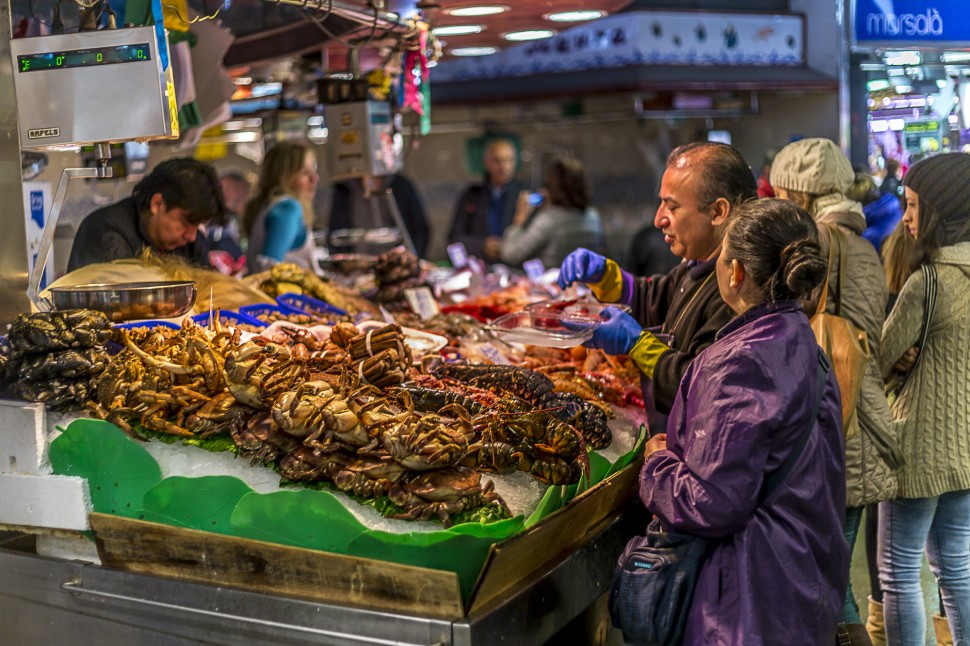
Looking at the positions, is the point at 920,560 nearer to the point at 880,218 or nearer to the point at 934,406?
the point at 934,406

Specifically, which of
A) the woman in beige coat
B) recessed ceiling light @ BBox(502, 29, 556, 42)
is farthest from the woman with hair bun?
recessed ceiling light @ BBox(502, 29, 556, 42)

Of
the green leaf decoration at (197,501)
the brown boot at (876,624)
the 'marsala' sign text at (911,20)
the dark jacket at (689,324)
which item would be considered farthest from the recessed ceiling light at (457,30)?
the green leaf decoration at (197,501)

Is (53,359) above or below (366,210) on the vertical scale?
below

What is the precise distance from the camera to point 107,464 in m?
2.72

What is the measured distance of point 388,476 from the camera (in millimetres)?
2430

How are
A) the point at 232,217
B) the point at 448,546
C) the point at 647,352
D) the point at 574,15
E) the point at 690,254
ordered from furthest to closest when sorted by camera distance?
the point at 232,217
the point at 574,15
the point at 690,254
the point at 647,352
the point at 448,546

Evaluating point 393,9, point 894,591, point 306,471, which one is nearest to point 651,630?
point 306,471

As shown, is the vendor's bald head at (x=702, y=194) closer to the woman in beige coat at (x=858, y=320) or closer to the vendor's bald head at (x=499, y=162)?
the woman in beige coat at (x=858, y=320)

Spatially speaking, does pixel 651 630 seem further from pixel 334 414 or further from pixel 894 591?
pixel 894 591

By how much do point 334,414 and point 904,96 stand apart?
13.7ft

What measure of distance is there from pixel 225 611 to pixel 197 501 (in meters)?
0.28

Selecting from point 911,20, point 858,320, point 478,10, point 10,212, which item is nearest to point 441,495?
point 10,212

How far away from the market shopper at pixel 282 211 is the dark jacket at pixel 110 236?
2100 millimetres

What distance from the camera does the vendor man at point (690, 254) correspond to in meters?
3.13
